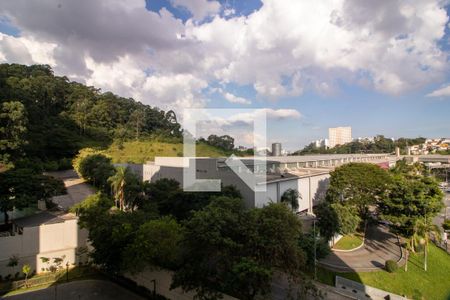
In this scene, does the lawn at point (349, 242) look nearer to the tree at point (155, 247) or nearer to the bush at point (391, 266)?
the bush at point (391, 266)

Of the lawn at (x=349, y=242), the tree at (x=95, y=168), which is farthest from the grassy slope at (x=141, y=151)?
the lawn at (x=349, y=242)

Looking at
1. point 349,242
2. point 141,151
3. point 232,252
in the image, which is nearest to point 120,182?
point 232,252

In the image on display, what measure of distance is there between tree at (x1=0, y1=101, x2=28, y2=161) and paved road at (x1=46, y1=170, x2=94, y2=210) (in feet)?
19.0

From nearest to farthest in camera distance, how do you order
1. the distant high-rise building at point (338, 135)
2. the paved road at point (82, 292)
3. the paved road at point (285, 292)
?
the paved road at point (285, 292) → the paved road at point (82, 292) → the distant high-rise building at point (338, 135)

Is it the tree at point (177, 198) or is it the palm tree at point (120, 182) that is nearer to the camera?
the tree at point (177, 198)

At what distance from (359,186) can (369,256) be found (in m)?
6.28

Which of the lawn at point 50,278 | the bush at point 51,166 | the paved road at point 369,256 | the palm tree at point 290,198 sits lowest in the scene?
the paved road at point 369,256

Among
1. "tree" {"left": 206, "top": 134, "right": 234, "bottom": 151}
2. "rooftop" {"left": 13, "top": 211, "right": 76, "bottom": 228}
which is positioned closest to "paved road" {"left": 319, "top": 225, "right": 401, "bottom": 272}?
"rooftop" {"left": 13, "top": 211, "right": 76, "bottom": 228}

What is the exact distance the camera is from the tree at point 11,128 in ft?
84.8

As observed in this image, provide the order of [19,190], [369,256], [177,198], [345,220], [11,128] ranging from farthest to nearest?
[11,128]
[345,220]
[369,256]
[177,198]
[19,190]

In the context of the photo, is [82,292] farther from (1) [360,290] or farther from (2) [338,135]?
(2) [338,135]

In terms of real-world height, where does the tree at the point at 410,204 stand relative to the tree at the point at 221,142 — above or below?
below

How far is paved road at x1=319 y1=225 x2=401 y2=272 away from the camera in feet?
52.9

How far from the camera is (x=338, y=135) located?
123250 mm
